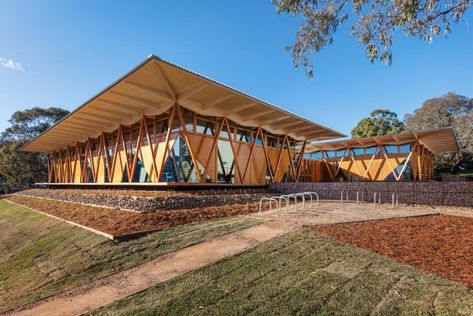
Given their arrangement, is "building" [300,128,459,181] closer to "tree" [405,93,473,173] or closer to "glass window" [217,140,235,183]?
"tree" [405,93,473,173]

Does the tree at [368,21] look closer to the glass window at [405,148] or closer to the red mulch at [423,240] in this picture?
the red mulch at [423,240]

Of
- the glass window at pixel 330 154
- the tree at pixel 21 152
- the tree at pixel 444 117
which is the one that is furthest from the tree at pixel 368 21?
the tree at pixel 21 152

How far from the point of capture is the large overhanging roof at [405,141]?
926 inches

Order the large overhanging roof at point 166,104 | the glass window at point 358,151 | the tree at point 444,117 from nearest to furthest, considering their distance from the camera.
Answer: the large overhanging roof at point 166,104
the glass window at point 358,151
the tree at point 444,117

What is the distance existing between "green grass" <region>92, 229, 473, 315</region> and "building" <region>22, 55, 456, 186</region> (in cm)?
894

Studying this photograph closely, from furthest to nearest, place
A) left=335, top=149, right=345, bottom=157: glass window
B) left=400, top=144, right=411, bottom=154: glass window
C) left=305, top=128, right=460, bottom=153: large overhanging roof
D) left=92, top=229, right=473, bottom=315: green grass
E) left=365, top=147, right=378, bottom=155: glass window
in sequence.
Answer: left=335, top=149, right=345, bottom=157: glass window → left=365, top=147, right=378, bottom=155: glass window → left=400, top=144, right=411, bottom=154: glass window → left=305, top=128, right=460, bottom=153: large overhanging roof → left=92, top=229, right=473, bottom=315: green grass

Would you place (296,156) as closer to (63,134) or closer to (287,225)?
(287,225)

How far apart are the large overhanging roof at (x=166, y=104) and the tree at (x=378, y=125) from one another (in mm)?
29096

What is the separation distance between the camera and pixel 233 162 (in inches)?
757

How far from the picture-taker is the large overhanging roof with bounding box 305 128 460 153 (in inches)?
926

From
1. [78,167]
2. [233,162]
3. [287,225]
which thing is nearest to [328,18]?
[287,225]

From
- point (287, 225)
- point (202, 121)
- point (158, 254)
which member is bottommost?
point (158, 254)

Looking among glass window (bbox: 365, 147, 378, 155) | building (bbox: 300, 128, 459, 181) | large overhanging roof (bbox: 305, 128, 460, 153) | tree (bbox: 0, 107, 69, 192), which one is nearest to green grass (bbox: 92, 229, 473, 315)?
large overhanging roof (bbox: 305, 128, 460, 153)

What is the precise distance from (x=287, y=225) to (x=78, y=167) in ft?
93.0
